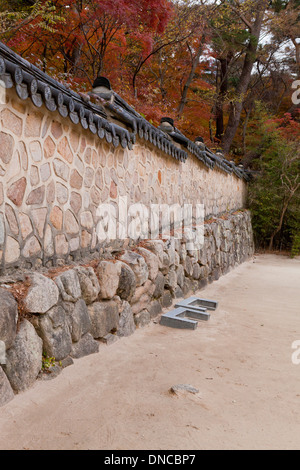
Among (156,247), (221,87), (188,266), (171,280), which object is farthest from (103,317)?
(221,87)

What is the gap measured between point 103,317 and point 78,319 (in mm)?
493

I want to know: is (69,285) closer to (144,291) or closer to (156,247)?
(144,291)

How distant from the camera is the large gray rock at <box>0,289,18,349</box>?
2.74 meters

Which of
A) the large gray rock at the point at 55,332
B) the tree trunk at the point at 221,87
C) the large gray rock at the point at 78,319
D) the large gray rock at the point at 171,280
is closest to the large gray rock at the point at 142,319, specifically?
the large gray rock at the point at 171,280

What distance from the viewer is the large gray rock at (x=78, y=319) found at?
3578 millimetres

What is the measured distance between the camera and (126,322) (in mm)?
4648

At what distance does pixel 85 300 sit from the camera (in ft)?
12.8

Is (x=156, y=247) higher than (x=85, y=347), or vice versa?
(x=156, y=247)

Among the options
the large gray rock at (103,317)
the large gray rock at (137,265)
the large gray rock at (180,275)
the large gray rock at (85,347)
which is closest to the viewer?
the large gray rock at (85,347)

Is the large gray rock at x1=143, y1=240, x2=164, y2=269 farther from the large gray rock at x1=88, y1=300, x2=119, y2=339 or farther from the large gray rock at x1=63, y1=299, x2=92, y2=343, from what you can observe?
the large gray rock at x1=63, y1=299, x2=92, y2=343

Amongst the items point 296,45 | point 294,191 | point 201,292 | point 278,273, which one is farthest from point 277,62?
point 201,292

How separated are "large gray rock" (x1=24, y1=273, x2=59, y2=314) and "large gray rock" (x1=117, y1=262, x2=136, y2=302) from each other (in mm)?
1319

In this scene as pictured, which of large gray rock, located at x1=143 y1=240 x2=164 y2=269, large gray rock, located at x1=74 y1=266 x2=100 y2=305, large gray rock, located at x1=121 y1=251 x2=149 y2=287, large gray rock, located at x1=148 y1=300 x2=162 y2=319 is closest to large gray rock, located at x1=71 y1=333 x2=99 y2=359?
large gray rock, located at x1=74 y1=266 x2=100 y2=305

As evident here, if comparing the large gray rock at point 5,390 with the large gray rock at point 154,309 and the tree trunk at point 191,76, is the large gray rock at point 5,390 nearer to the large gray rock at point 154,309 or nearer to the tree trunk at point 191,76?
the large gray rock at point 154,309
